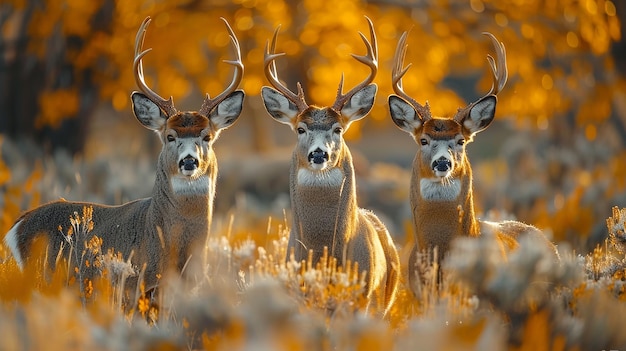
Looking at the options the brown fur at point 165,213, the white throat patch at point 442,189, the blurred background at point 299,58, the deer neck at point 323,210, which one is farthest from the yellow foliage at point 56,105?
the white throat patch at point 442,189

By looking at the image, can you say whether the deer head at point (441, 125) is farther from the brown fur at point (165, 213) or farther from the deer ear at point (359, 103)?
the brown fur at point (165, 213)

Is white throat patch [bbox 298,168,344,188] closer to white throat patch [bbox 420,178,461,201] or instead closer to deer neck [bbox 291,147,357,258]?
deer neck [bbox 291,147,357,258]

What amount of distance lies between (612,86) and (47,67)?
23.8ft

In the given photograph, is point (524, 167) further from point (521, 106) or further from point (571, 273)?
point (571, 273)

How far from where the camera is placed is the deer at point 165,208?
6676 mm

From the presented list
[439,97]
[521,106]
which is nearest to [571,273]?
[521,106]

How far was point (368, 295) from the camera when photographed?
648 cm

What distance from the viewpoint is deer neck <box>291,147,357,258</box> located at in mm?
6707

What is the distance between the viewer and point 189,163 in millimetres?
6574

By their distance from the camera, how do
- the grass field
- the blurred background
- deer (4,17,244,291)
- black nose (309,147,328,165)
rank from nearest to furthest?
the grass field < black nose (309,147,328,165) < deer (4,17,244,291) < the blurred background

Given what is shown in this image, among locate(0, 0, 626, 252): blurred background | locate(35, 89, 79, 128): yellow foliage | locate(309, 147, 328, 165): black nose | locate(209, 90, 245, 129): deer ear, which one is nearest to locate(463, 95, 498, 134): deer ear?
locate(309, 147, 328, 165): black nose

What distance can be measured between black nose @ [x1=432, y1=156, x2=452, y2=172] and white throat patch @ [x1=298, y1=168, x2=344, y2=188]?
0.63 metres

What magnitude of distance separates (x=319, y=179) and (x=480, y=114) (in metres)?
1.31

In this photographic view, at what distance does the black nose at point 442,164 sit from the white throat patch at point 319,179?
0.63m
